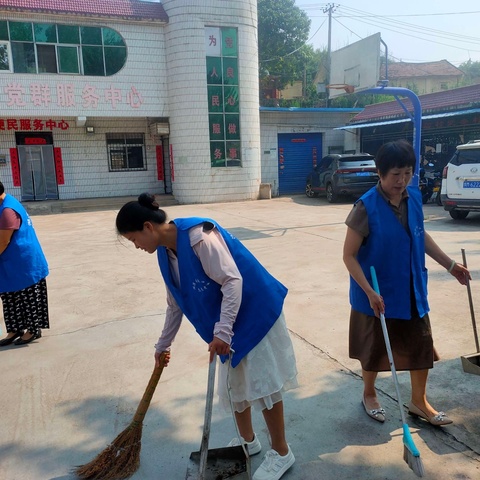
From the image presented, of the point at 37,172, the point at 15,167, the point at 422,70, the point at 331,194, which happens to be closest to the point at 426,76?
the point at 422,70

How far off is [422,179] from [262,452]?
1203 cm

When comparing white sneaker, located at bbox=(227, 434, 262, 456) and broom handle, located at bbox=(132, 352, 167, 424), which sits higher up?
broom handle, located at bbox=(132, 352, 167, 424)

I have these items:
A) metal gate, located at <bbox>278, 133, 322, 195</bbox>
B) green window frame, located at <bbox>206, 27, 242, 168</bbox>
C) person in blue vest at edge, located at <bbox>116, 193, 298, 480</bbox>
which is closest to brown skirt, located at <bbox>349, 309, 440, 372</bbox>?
person in blue vest at edge, located at <bbox>116, 193, 298, 480</bbox>

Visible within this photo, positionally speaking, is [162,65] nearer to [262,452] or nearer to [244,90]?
[244,90]

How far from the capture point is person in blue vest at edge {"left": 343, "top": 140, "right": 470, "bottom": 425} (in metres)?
2.35

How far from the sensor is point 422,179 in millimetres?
13039

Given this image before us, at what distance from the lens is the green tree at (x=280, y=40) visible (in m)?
34.1

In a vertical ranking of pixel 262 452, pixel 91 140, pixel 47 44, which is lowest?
pixel 262 452

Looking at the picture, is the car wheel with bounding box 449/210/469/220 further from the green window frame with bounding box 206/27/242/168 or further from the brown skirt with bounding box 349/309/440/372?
the brown skirt with bounding box 349/309/440/372

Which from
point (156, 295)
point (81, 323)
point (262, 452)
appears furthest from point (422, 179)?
point (262, 452)

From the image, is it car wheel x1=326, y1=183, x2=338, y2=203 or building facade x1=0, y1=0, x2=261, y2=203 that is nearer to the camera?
building facade x1=0, y1=0, x2=261, y2=203

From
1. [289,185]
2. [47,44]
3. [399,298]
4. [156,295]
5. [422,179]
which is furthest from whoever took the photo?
[289,185]

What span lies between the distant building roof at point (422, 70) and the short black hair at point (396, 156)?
147 feet

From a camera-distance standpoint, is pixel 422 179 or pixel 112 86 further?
pixel 112 86
